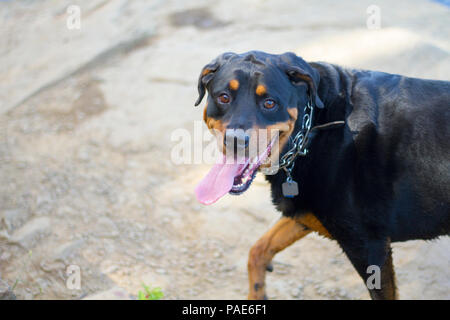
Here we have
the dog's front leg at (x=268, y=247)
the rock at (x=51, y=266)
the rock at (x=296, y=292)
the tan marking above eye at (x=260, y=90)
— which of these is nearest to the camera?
the tan marking above eye at (x=260, y=90)

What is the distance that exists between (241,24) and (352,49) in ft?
6.87

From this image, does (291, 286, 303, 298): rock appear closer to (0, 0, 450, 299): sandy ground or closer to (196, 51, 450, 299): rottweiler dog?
(0, 0, 450, 299): sandy ground

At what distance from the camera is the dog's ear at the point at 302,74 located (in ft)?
10.4

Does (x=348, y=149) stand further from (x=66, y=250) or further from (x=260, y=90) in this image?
(x=66, y=250)

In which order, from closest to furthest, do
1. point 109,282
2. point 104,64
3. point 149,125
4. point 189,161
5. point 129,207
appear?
1. point 109,282
2. point 129,207
3. point 189,161
4. point 149,125
5. point 104,64

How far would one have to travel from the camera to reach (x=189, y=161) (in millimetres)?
5711

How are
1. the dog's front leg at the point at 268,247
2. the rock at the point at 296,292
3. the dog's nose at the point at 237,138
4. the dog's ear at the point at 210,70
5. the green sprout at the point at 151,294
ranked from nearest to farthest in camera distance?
the dog's nose at the point at 237,138 < the dog's ear at the point at 210,70 < the dog's front leg at the point at 268,247 < the green sprout at the point at 151,294 < the rock at the point at 296,292

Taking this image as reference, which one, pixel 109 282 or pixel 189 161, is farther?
pixel 189 161

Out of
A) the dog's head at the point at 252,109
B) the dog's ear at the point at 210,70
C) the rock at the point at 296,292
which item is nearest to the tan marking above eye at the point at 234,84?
the dog's head at the point at 252,109

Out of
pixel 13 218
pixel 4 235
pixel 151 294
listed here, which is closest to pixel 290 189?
pixel 151 294

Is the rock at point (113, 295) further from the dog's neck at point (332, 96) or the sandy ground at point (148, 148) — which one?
the dog's neck at point (332, 96)

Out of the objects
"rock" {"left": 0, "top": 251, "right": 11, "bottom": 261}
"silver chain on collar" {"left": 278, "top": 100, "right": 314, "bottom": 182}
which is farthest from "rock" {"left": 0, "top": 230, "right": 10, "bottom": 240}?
"silver chain on collar" {"left": 278, "top": 100, "right": 314, "bottom": 182}
